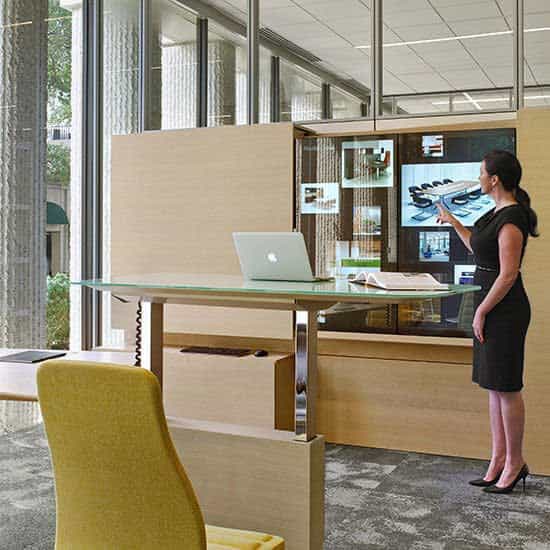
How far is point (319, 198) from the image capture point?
4871 millimetres

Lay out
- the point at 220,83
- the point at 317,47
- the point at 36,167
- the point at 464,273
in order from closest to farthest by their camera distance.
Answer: the point at 464,273 < the point at 36,167 < the point at 220,83 < the point at 317,47

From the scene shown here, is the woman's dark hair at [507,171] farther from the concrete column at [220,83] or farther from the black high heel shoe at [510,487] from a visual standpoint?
the concrete column at [220,83]

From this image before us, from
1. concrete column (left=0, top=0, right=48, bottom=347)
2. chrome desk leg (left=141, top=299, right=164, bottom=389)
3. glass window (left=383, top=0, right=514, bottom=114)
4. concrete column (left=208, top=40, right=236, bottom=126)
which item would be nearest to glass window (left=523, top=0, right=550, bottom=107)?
glass window (left=383, top=0, right=514, bottom=114)

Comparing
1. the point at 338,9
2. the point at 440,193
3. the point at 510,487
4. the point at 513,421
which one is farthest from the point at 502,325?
the point at 338,9

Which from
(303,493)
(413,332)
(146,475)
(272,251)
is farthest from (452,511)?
(146,475)

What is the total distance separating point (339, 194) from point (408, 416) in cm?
141

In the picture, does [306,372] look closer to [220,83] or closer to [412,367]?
[412,367]

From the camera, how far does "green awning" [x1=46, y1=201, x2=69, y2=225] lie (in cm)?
530

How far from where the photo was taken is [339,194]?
16.0ft

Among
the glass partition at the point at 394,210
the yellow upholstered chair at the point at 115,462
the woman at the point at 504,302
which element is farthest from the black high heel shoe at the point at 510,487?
the yellow upholstered chair at the point at 115,462

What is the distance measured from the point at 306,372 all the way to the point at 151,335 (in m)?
0.51

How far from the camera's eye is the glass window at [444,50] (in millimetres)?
5184

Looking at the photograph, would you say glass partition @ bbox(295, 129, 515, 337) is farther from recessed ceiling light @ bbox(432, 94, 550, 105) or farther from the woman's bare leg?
the woman's bare leg

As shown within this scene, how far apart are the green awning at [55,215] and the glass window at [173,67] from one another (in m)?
1.05
